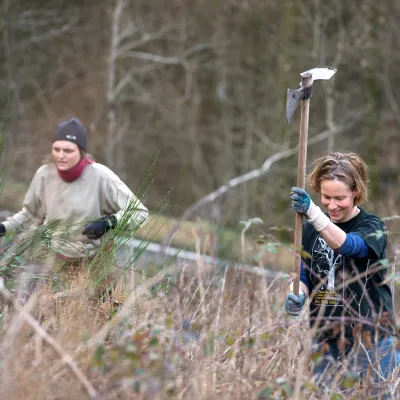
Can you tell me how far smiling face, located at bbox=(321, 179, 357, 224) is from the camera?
13.0ft

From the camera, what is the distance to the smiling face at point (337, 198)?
3965 mm

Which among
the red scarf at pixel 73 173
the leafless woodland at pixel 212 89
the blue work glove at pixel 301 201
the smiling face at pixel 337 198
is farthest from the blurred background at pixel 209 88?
the blue work glove at pixel 301 201

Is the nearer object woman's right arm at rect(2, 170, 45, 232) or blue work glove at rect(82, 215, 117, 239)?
→ blue work glove at rect(82, 215, 117, 239)

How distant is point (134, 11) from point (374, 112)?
7908mm

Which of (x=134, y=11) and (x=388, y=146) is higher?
(x=134, y=11)

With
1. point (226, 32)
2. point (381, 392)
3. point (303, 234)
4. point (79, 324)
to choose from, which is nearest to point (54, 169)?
point (303, 234)

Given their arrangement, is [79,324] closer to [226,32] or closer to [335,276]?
[335,276]

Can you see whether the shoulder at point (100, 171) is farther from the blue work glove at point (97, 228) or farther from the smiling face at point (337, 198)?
the smiling face at point (337, 198)

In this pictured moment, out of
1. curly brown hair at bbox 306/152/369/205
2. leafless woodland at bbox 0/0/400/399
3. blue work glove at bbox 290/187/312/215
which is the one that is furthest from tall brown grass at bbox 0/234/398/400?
leafless woodland at bbox 0/0/400/399

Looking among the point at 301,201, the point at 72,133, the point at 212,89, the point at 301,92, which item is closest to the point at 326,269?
the point at 301,201

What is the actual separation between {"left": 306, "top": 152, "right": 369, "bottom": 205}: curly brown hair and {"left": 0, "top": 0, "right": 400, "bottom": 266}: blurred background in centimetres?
1023

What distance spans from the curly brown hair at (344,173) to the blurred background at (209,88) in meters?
10.2

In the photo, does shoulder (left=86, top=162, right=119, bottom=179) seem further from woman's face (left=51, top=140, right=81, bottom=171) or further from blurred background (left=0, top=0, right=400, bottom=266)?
blurred background (left=0, top=0, right=400, bottom=266)

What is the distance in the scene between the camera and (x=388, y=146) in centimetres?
1812
